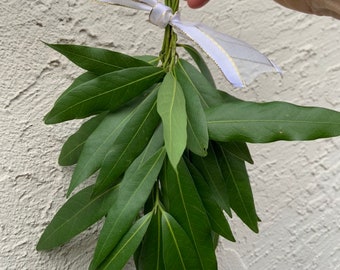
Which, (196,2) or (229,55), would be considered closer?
(229,55)

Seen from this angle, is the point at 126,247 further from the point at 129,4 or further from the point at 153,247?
the point at 129,4

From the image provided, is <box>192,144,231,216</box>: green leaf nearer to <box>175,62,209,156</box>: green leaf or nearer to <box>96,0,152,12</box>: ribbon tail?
<box>175,62,209,156</box>: green leaf

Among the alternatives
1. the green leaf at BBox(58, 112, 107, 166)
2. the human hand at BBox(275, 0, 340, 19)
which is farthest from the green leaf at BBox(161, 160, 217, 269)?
the human hand at BBox(275, 0, 340, 19)

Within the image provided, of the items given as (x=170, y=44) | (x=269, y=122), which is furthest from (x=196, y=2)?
(x=269, y=122)

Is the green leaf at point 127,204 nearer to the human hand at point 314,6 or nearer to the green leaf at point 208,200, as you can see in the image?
the green leaf at point 208,200

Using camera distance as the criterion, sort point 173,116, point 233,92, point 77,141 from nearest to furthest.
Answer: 1. point 173,116
2. point 77,141
3. point 233,92
